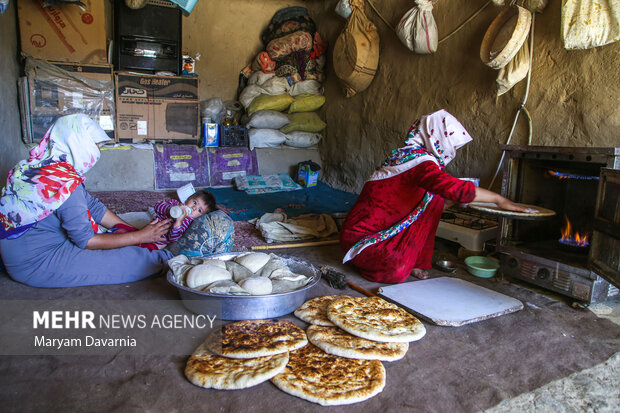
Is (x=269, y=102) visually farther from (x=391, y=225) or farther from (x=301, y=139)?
(x=391, y=225)

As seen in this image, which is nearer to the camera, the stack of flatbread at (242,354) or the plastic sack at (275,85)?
the stack of flatbread at (242,354)

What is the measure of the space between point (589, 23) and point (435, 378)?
225 centimetres

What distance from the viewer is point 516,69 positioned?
303cm

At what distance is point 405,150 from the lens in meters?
2.60

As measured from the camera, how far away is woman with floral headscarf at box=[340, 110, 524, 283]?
255 cm

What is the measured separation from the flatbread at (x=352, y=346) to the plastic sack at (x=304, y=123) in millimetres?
4352

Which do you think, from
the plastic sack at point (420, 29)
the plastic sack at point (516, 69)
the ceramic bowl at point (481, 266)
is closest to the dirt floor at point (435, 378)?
the ceramic bowl at point (481, 266)

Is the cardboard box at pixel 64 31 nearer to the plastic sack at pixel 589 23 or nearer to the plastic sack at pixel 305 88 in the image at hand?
the plastic sack at pixel 305 88

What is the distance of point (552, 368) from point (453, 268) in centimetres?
123

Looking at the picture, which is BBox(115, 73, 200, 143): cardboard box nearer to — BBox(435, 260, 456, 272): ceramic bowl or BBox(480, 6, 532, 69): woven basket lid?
BBox(480, 6, 532, 69): woven basket lid

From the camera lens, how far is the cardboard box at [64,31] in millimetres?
4430

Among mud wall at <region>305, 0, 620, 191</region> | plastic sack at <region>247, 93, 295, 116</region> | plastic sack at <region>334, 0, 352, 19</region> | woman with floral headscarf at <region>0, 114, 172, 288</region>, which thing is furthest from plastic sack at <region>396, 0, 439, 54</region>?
woman with floral headscarf at <region>0, 114, 172, 288</region>

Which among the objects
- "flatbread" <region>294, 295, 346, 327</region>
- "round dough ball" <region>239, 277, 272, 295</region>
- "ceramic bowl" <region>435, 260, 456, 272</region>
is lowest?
"flatbread" <region>294, 295, 346, 327</region>

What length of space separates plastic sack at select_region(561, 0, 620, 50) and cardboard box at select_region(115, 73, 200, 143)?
425 centimetres
